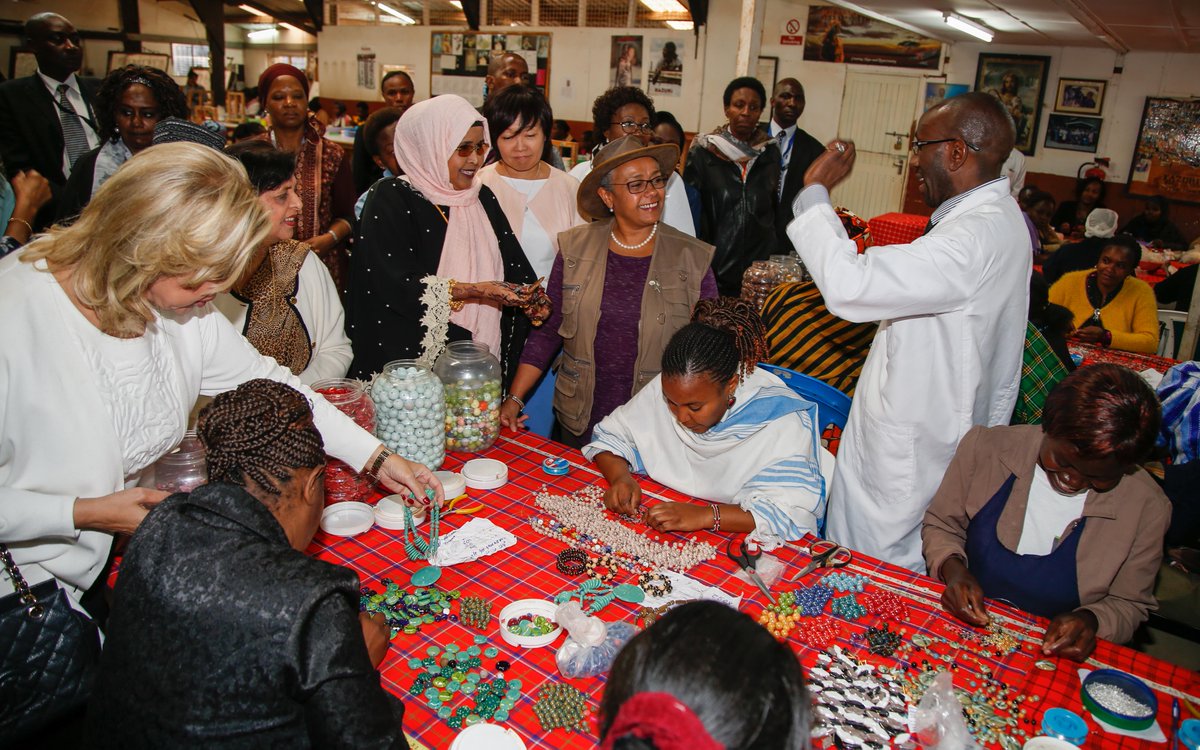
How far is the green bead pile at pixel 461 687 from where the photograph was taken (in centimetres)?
162

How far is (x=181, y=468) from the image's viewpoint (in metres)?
2.20

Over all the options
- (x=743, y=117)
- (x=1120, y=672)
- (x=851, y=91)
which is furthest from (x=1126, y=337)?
(x=851, y=91)

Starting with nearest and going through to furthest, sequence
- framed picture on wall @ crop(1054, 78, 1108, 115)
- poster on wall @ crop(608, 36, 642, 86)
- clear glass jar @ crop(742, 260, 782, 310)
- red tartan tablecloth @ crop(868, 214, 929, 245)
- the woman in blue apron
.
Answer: the woman in blue apron, clear glass jar @ crop(742, 260, 782, 310), red tartan tablecloth @ crop(868, 214, 929, 245), framed picture on wall @ crop(1054, 78, 1108, 115), poster on wall @ crop(608, 36, 642, 86)

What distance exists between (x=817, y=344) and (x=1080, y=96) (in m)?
10.2

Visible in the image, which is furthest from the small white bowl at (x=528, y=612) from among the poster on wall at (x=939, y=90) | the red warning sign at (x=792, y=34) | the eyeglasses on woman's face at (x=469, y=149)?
the red warning sign at (x=792, y=34)

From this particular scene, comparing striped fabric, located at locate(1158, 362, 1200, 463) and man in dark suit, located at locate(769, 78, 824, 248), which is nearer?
striped fabric, located at locate(1158, 362, 1200, 463)

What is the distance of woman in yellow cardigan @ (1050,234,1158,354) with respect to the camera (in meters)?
5.00

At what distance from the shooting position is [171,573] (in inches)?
51.2

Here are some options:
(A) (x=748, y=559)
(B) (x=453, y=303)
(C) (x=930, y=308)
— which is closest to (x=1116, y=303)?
(C) (x=930, y=308)

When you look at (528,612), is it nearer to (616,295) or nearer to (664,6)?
(616,295)

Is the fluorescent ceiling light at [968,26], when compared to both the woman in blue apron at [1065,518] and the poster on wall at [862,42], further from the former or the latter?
the woman in blue apron at [1065,518]

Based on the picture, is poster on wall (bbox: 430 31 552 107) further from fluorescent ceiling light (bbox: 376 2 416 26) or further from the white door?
the white door

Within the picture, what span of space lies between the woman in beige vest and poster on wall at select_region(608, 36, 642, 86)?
1177cm

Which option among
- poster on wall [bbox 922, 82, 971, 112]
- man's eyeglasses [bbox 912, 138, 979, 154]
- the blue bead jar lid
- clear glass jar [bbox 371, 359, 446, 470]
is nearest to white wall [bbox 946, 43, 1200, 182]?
poster on wall [bbox 922, 82, 971, 112]
